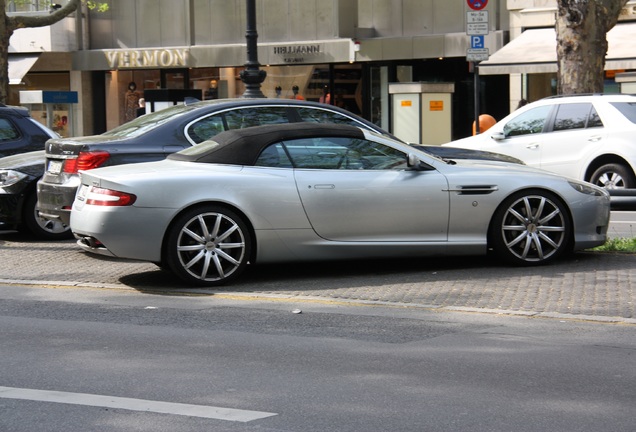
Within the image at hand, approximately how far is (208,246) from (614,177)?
859 centimetres

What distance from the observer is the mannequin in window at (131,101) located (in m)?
36.4

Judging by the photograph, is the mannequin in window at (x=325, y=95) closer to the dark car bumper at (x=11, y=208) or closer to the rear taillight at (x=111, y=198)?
the dark car bumper at (x=11, y=208)

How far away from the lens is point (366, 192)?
9914mm

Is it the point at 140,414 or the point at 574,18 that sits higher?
the point at 574,18

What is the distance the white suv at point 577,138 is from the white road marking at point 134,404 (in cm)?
1152

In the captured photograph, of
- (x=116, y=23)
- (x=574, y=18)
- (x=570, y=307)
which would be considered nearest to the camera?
(x=570, y=307)

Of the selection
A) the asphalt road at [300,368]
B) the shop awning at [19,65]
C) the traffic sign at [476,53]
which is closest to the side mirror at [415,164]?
the asphalt road at [300,368]

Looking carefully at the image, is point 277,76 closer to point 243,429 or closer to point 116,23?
point 116,23

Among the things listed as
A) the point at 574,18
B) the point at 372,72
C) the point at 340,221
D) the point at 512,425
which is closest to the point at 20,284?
the point at 340,221

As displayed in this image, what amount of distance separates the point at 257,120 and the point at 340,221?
7.90 ft

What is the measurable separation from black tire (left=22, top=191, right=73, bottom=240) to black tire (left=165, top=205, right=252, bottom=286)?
4.03 m

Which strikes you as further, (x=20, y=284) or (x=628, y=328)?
(x=20, y=284)

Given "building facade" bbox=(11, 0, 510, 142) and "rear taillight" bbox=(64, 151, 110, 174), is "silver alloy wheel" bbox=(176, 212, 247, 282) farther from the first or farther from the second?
"building facade" bbox=(11, 0, 510, 142)

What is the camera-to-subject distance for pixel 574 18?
56.8ft
